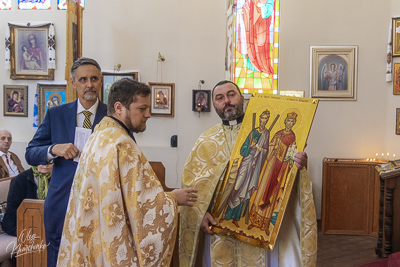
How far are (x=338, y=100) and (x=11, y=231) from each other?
5364 millimetres

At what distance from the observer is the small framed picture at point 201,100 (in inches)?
293

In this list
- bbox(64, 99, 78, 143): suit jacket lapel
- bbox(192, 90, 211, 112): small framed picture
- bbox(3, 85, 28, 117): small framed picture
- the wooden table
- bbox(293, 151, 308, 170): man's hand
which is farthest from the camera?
bbox(3, 85, 28, 117): small framed picture

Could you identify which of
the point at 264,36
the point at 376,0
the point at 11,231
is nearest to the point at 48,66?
the point at 264,36

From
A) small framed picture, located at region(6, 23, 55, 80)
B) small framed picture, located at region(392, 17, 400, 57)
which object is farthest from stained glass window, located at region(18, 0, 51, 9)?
small framed picture, located at region(392, 17, 400, 57)

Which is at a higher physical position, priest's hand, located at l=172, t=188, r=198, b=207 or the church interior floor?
priest's hand, located at l=172, t=188, r=198, b=207

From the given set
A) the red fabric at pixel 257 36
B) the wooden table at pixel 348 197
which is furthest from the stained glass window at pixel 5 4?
the wooden table at pixel 348 197

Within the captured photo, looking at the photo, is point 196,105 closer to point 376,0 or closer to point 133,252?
point 376,0

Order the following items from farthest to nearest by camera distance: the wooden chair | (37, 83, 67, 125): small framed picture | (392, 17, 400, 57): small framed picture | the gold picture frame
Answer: (37, 83, 67, 125): small framed picture, the gold picture frame, (392, 17, 400, 57): small framed picture, the wooden chair

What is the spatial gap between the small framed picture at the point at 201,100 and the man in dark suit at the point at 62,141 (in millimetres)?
4542

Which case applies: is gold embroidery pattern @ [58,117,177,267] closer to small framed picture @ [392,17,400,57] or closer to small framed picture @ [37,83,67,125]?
small framed picture @ [392,17,400,57]

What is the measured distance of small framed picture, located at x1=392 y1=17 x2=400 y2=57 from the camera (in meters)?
7.04

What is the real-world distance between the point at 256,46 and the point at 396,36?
2240 millimetres

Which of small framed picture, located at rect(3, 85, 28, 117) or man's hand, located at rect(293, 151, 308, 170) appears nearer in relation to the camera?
man's hand, located at rect(293, 151, 308, 170)

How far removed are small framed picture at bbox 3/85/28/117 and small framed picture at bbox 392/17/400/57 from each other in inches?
268
